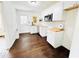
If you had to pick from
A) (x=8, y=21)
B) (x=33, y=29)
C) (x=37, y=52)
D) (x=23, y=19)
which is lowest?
(x=37, y=52)

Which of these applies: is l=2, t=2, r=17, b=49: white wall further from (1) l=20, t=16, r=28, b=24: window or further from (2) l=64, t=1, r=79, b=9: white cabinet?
(1) l=20, t=16, r=28, b=24: window

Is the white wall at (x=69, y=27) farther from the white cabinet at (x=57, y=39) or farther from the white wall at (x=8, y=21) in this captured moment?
the white wall at (x=8, y=21)

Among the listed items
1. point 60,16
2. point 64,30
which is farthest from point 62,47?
point 60,16

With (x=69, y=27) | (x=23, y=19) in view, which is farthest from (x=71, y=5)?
(x=23, y=19)

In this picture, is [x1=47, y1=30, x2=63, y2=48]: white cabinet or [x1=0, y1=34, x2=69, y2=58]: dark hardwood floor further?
[x1=47, y1=30, x2=63, y2=48]: white cabinet

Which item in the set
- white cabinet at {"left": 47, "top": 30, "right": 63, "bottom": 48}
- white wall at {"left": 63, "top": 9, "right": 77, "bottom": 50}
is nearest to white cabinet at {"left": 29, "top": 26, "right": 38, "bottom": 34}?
white cabinet at {"left": 47, "top": 30, "right": 63, "bottom": 48}

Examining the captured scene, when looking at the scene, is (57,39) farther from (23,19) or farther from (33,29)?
(23,19)

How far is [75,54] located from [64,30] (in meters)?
1.77

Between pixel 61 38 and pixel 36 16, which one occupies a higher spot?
pixel 36 16

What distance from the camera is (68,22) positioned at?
272cm

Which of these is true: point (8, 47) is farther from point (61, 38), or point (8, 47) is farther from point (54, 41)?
point (61, 38)

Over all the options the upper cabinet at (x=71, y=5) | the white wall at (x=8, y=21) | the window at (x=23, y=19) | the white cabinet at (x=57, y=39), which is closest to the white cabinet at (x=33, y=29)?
the window at (x=23, y=19)

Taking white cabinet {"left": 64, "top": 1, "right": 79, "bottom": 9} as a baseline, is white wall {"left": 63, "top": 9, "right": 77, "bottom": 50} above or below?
below

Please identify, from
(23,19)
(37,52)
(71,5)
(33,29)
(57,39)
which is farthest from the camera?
(23,19)
